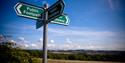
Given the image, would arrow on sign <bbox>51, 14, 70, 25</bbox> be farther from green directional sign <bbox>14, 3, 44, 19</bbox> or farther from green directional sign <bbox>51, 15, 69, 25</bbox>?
green directional sign <bbox>14, 3, 44, 19</bbox>

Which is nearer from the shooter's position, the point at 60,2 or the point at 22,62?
the point at 60,2

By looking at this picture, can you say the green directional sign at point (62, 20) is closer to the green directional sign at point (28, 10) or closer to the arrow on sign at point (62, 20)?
the arrow on sign at point (62, 20)

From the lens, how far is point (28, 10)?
4.12ft

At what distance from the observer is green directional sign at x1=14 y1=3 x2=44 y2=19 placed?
1.21 m

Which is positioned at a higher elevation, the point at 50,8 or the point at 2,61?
the point at 50,8

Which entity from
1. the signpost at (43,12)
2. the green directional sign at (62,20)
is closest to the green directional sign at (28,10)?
the signpost at (43,12)

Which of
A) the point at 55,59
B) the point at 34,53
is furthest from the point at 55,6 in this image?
the point at 55,59

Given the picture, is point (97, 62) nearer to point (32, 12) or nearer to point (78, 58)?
point (78, 58)

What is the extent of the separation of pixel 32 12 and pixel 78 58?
757 centimetres

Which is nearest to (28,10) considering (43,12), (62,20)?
(43,12)

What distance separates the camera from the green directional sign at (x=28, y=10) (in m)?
1.21

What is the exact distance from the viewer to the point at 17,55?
388 cm

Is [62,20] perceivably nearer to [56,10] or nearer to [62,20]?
[62,20]

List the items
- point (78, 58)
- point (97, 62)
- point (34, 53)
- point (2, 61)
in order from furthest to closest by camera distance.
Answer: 1. point (78, 58)
2. point (97, 62)
3. point (34, 53)
4. point (2, 61)
